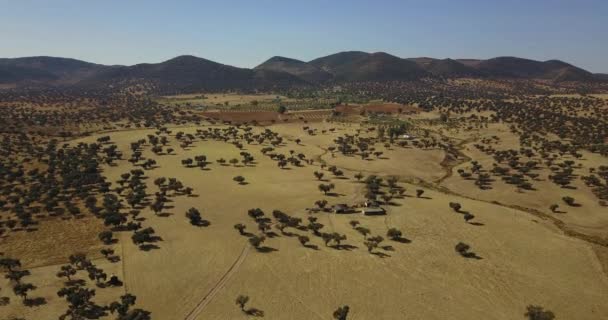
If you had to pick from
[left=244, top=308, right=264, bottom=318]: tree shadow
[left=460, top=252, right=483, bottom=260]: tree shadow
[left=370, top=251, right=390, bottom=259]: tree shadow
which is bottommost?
[left=460, top=252, right=483, bottom=260]: tree shadow

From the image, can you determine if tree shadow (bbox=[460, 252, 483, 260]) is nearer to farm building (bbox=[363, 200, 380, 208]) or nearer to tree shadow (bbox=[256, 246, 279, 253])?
farm building (bbox=[363, 200, 380, 208])

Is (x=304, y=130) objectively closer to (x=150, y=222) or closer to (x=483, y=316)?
(x=150, y=222)

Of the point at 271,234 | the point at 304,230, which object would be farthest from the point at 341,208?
the point at 271,234

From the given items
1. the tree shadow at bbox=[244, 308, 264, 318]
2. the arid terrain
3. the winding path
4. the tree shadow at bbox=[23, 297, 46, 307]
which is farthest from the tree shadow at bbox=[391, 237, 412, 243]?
the tree shadow at bbox=[23, 297, 46, 307]

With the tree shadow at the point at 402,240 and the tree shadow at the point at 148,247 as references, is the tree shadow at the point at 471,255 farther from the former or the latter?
the tree shadow at the point at 148,247

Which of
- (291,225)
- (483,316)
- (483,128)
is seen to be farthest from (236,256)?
(483,128)

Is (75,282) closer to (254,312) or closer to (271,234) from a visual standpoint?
(254,312)
